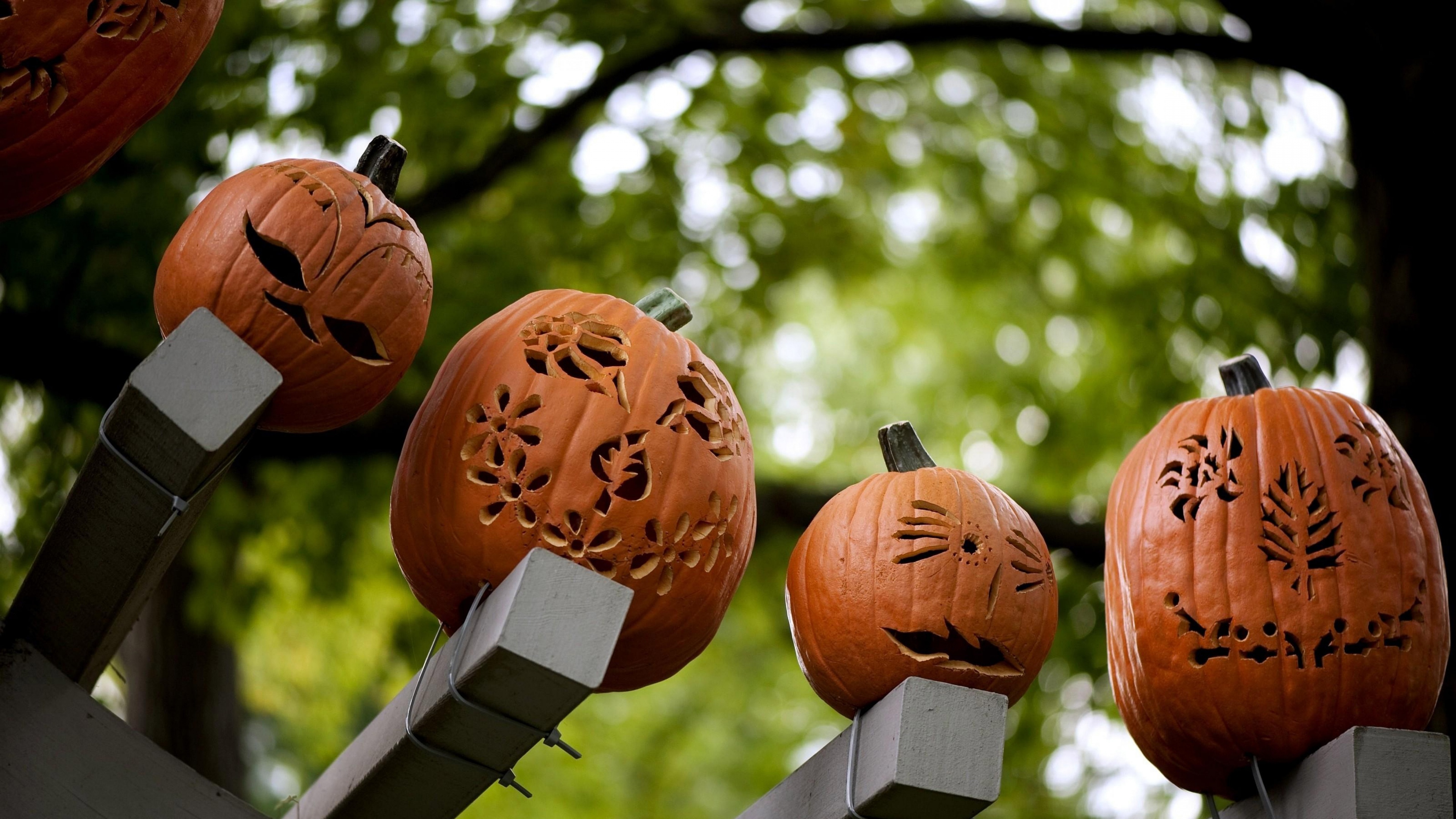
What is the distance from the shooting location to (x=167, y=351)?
120 centimetres

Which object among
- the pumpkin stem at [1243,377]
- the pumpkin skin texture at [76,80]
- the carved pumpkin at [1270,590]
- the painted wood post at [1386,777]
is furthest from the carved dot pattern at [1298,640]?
the pumpkin skin texture at [76,80]

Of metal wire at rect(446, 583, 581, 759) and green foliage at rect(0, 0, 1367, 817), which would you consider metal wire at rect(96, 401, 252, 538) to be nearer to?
metal wire at rect(446, 583, 581, 759)

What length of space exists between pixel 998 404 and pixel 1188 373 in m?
1.05

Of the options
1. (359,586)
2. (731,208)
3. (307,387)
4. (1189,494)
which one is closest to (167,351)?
(307,387)

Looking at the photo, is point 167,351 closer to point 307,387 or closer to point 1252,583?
point 307,387

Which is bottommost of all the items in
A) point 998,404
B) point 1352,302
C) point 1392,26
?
point 998,404

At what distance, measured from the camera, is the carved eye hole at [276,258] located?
4.32 ft

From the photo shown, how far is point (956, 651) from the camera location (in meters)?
1.48

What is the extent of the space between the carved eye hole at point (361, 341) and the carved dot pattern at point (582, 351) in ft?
0.55

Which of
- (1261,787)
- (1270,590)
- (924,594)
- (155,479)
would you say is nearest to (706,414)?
(924,594)

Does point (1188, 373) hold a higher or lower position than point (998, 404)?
higher

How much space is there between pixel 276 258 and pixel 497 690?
21.5 inches

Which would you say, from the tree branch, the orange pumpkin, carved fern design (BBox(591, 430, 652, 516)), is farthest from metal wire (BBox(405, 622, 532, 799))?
the tree branch

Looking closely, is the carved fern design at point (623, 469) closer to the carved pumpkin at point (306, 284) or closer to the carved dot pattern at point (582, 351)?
the carved dot pattern at point (582, 351)
